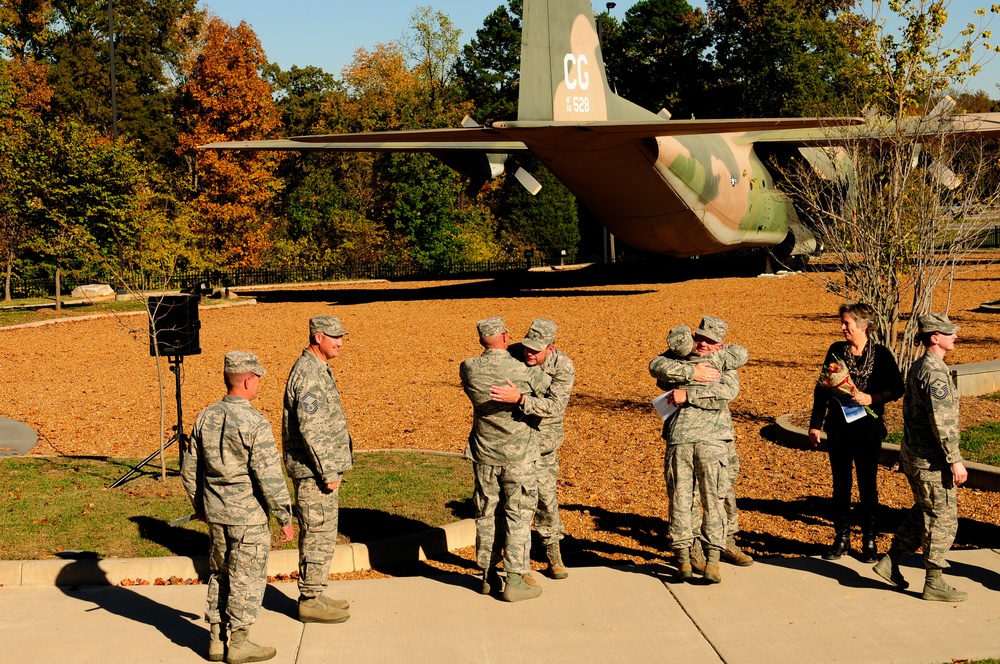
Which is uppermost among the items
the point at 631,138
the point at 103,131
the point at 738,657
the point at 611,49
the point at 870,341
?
the point at 611,49

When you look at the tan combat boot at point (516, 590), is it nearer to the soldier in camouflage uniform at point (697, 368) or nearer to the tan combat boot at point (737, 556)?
the soldier in camouflage uniform at point (697, 368)

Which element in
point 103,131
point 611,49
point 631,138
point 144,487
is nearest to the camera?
point 144,487

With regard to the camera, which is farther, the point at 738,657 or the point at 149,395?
the point at 149,395

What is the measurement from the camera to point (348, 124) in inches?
2463

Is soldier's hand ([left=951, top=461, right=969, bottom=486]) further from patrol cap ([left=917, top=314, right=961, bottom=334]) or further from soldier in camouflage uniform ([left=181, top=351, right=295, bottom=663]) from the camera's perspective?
soldier in camouflage uniform ([left=181, top=351, right=295, bottom=663])

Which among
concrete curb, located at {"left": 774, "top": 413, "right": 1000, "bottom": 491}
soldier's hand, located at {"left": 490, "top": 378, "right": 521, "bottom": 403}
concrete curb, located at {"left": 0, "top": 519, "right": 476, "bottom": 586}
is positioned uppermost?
soldier's hand, located at {"left": 490, "top": 378, "right": 521, "bottom": 403}

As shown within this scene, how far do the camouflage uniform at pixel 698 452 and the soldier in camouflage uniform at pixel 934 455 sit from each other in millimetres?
1319

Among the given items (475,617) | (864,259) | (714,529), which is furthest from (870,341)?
(864,259)

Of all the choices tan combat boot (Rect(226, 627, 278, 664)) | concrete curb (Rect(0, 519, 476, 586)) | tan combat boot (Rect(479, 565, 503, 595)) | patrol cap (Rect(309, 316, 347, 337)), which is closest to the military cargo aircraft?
concrete curb (Rect(0, 519, 476, 586))

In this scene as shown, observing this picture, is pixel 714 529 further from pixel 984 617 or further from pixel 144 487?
pixel 144 487

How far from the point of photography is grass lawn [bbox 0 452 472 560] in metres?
8.88

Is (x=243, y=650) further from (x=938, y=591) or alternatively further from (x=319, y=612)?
(x=938, y=591)

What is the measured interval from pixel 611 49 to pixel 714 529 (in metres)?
66.6

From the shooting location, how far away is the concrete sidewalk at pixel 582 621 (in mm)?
6539
